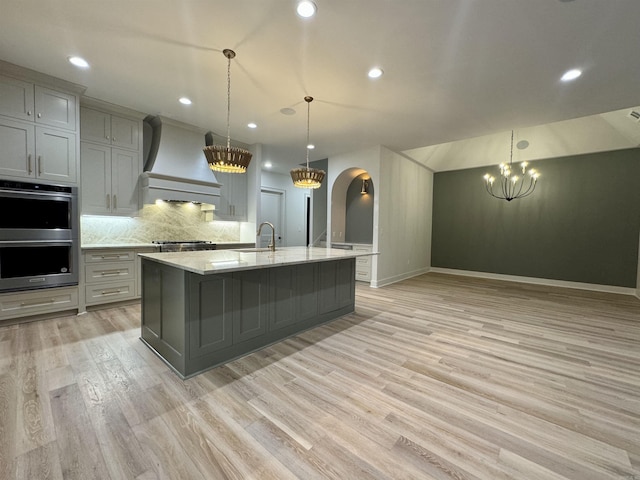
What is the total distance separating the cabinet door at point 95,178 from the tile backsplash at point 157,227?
0.31 meters

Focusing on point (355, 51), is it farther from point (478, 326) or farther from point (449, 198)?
point (449, 198)

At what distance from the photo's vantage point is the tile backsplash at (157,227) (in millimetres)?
4004

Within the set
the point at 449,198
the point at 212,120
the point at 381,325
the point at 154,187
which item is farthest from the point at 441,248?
the point at 154,187

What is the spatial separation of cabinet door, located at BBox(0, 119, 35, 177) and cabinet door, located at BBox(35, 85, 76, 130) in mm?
→ 203

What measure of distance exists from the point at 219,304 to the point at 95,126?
3.59m

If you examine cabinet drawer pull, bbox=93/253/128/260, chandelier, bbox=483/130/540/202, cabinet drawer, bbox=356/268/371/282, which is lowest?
cabinet drawer, bbox=356/268/371/282

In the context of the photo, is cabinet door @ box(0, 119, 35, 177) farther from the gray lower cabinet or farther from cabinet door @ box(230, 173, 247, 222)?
cabinet door @ box(230, 173, 247, 222)

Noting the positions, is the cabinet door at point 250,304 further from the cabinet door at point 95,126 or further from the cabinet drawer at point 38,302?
the cabinet door at point 95,126

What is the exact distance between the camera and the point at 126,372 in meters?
2.11

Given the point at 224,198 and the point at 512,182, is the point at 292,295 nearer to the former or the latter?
the point at 224,198

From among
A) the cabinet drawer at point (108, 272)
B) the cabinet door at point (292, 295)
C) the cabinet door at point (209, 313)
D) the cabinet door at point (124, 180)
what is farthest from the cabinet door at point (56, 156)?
the cabinet door at point (292, 295)

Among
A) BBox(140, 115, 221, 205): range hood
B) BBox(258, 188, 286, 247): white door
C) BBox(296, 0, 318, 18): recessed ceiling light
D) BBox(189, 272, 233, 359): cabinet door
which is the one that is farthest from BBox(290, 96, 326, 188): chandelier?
BBox(258, 188, 286, 247): white door

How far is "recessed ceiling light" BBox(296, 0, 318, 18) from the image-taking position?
197 centimetres

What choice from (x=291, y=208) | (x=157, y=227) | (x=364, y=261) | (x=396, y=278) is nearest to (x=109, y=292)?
(x=157, y=227)
